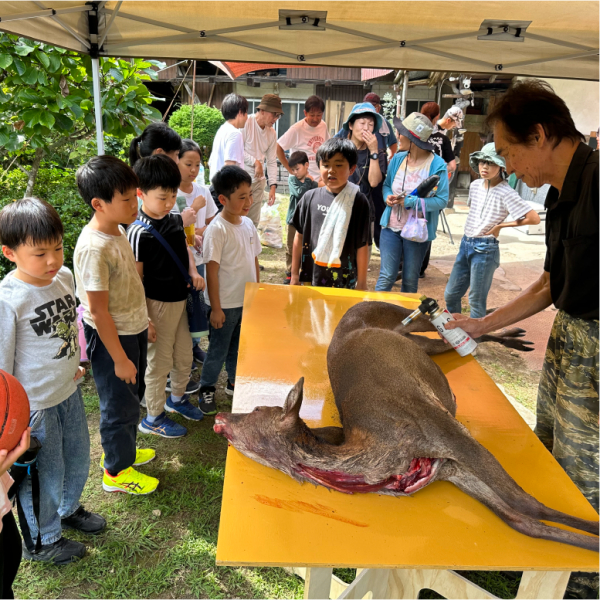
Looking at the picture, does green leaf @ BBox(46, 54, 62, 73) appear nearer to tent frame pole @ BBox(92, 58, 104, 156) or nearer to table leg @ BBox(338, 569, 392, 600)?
tent frame pole @ BBox(92, 58, 104, 156)

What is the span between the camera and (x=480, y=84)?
12438 mm

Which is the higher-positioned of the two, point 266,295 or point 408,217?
point 408,217

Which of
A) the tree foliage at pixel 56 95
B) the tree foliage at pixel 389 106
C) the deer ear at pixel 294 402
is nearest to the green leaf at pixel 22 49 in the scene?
the tree foliage at pixel 56 95

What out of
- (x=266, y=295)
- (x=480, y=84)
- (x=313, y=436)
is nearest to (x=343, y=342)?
(x=313, y=436)

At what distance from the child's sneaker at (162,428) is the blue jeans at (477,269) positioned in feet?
8.93

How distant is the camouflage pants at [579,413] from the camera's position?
6.88ft

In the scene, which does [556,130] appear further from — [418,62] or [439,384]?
[418,62]

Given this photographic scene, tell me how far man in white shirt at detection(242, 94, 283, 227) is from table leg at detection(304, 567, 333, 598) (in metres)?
5.16

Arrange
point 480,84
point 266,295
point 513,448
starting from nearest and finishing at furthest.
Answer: point 513,448, point 266,295, point 480,84

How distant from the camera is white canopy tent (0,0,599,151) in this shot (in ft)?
10.6

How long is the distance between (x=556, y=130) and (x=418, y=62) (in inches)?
100

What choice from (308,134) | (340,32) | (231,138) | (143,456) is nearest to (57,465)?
(143,456)

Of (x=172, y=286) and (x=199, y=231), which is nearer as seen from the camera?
(x=172, y=286)

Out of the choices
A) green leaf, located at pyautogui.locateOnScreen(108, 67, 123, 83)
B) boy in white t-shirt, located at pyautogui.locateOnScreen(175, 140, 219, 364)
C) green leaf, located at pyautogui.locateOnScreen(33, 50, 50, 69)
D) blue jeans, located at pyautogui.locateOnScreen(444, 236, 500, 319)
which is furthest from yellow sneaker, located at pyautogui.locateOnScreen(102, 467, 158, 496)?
green leaf, located at pyautogui.locateOnScreen(108, 67, 123, 83)
